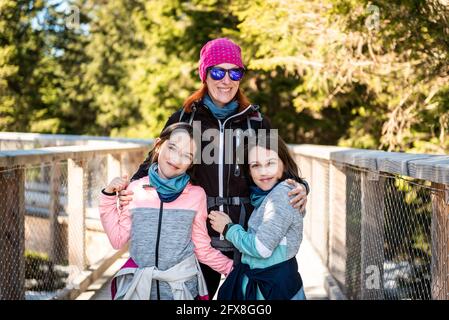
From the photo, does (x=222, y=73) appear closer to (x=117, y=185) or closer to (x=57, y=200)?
(x=117, y=185)

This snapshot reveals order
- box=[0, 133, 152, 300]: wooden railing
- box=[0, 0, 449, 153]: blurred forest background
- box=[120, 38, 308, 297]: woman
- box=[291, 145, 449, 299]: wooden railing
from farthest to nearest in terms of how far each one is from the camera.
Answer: box=[0, 0, 449, 153]: blurred forest background
box=[0, 133, 152, 300]: wooden railing
box=[120, 38, 308, 297]: woman
box=[291, 145, 449, 299]: wooden railing

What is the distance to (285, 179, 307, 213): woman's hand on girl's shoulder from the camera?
2.74 meters

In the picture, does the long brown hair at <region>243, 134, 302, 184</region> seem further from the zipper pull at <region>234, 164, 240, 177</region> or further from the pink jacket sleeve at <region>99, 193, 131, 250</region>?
the pink jacket sleeve at <region>99, 193, 131, 250</region>

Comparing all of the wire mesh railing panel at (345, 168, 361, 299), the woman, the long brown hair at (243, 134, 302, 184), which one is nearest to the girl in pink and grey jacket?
the woman

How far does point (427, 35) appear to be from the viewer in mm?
6559

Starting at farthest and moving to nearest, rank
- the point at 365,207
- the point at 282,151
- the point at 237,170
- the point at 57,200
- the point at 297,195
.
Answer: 1. the point at 57,200
2. the point at 365,207
3. the point at 237,170
4. the point at 282,151
5. the point at 297,195

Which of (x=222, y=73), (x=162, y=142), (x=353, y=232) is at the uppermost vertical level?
(x=222, y=73)

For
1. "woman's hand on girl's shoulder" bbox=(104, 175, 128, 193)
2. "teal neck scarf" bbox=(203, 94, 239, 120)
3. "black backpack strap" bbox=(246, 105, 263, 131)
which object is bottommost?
"woman's hand on girl's shoulder" bbox=(104, 175, 128, 193)

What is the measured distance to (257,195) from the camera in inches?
114

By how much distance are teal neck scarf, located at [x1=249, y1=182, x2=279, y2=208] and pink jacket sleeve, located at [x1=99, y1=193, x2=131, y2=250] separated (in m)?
0.54

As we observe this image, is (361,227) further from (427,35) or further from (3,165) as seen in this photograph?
(427,35)

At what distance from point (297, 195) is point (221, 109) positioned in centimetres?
65

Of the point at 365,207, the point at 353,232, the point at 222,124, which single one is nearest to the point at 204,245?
the point at 222,124

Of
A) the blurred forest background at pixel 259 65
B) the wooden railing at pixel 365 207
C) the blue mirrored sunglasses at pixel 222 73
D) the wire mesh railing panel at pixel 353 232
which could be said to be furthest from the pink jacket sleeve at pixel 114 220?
the blurred forest background at pixel 259 65
